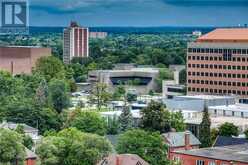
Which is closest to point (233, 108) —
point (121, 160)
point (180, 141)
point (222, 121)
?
point (222, 121)

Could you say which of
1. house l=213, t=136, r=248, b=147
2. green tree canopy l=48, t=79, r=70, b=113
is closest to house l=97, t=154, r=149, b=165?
house l=213, t=136, r=248, b=147

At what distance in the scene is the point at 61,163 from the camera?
5241cm

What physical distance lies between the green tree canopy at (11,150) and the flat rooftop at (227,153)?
10.8 metres

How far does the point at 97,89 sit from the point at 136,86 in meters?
25.3

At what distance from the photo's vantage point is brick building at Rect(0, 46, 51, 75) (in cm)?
13000

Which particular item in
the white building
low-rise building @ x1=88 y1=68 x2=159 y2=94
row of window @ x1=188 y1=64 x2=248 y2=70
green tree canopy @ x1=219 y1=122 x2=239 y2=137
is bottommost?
green tree canopy @ x1=219 y1=122 x2=239 y2=137

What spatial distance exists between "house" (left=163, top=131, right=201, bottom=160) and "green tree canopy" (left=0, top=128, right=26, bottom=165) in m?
12.7

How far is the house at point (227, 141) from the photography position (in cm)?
6177

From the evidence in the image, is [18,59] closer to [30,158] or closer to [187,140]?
[187,140]

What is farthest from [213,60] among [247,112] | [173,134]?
[173,134]

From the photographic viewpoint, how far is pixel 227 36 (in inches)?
4432

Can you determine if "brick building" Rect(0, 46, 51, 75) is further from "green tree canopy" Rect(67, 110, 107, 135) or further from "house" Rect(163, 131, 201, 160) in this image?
"house" Rect(163, 131, 201, 160)

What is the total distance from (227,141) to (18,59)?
72.8 meters

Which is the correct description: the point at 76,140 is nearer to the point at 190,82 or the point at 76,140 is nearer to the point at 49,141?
the point at 49,141
